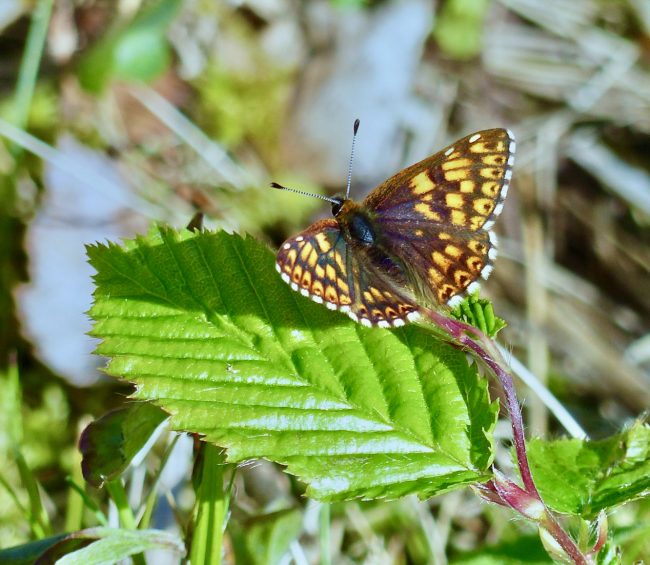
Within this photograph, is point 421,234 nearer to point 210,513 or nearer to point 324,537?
point 324,537

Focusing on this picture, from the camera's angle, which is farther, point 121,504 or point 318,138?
point 318,138

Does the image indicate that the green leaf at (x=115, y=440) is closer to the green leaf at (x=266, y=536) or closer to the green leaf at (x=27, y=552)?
the green leaf at (x=27, y=552)

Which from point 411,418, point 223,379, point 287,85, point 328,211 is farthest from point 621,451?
point 287,85

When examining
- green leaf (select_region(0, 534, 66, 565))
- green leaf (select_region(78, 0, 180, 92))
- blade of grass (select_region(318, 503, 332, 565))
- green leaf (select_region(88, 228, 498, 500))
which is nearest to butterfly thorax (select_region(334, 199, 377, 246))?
green leaf (select_region(88, 228, 498, 500))

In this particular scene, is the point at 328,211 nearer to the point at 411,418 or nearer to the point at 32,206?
the point at 32,206

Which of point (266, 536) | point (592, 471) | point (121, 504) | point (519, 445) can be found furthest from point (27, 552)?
point (592, 471)

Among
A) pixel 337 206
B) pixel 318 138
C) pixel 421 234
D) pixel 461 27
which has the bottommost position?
pixel 421 234

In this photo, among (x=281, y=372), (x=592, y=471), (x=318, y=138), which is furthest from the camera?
(x=318, y=138)

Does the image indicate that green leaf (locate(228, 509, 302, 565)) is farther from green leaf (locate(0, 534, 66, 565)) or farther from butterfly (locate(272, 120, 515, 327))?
butterfly (locate(272, 120, 515, 327))
